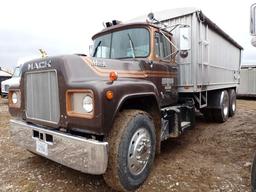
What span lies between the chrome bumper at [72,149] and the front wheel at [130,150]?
0.23m

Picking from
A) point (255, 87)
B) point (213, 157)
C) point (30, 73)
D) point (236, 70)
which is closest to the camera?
point (30, 73)

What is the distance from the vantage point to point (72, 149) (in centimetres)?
281

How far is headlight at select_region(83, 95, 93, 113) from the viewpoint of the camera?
8.96ft

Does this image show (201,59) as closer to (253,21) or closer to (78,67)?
(253,21)

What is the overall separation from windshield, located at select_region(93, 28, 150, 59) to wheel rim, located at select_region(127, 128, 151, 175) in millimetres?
1427

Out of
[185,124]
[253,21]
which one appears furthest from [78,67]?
[185,124]

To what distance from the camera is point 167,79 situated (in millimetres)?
4512

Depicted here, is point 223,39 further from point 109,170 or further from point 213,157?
point 109,170

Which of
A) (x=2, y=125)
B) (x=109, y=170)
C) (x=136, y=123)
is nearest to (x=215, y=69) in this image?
(x=136, y=123)

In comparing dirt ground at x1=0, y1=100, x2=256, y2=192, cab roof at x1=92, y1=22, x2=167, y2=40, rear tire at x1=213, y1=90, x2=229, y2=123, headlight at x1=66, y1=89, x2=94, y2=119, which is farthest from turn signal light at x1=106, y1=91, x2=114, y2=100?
rear tire at x1=213, y1=90, x2=229, y2=123

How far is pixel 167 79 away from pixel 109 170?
2231mm

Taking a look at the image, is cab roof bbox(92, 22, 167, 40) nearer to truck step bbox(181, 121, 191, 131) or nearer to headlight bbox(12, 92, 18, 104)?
headlight bbox(12, 92, 18, 104)

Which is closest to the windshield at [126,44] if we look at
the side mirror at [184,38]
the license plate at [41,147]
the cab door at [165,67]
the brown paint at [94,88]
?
the cab door at [165,67]

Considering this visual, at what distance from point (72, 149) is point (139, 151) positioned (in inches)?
35.6
